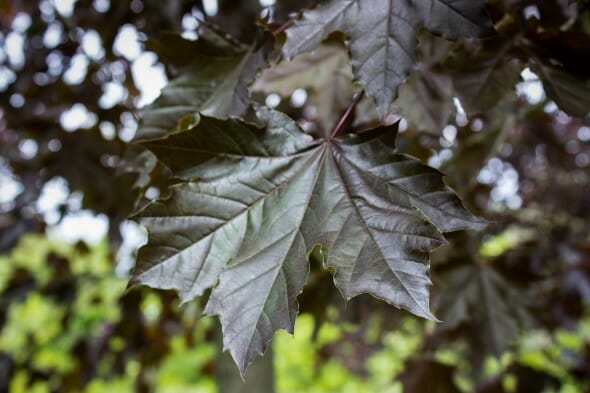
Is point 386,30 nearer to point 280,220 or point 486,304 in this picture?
point 280,220

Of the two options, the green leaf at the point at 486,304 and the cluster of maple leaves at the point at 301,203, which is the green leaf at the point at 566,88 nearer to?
the cluster of maple leaves at the point at 301,203

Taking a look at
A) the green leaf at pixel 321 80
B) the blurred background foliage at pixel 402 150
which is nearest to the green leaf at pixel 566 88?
the blurred background foliage at pixel 402 150

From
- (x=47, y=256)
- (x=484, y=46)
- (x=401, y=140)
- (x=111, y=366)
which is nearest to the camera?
(x=484, y=46)

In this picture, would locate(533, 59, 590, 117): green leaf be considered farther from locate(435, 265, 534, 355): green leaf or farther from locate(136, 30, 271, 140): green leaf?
locate(435, 265, 534, 355): green leaf

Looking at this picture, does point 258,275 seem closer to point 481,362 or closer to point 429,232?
point 429,232

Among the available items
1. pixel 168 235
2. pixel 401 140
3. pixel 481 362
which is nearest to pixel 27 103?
pixel 401 140

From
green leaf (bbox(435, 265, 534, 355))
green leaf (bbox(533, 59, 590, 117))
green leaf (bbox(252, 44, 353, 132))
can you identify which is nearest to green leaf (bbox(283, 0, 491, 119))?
green leaf (bbox(533, 59, 590, 117))

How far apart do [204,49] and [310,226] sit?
14.4 inches

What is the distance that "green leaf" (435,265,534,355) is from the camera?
146 cm

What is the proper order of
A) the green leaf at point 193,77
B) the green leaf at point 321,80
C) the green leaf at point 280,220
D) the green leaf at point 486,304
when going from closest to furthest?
the green leaf at point 280,220 → the green leaf at point 193,77 → the green leaf at point 321,80 → the green leaf at point 486,304

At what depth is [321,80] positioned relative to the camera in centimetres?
113

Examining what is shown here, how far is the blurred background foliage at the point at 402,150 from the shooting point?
91 cm

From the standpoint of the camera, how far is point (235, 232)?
78cm

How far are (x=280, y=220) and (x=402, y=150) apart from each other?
2.34 ft
